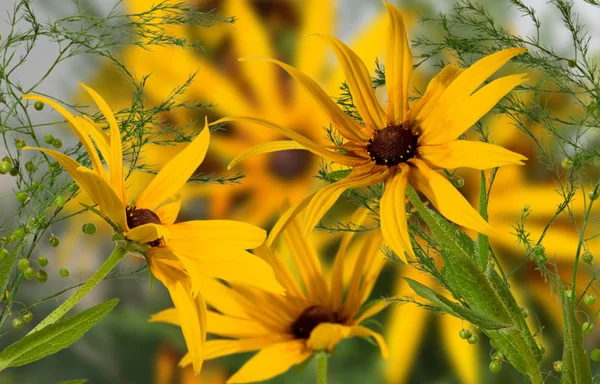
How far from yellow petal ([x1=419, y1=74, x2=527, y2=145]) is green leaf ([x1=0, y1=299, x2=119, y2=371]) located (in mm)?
147

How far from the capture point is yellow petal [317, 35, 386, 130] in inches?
13.0

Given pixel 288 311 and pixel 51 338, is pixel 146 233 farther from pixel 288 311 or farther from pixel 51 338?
pixel 288 311

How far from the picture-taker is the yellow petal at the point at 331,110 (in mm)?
325

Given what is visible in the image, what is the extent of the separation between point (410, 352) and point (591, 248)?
17cm

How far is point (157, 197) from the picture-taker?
376 mm

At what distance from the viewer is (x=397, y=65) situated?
33 centimetres

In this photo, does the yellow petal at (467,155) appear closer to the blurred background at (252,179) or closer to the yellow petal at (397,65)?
the yellow petal at (397,65)

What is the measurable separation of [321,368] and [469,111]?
19 centimetres

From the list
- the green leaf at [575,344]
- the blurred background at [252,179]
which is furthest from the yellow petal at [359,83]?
the blurred background at [252,179]

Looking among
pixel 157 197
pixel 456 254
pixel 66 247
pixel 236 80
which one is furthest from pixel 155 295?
pixel 456 254

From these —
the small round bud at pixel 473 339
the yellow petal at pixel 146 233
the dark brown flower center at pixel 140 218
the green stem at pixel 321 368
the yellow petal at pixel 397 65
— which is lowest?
the green stem at pixel 321 368

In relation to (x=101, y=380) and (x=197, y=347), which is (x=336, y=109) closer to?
(x=197, y=347)

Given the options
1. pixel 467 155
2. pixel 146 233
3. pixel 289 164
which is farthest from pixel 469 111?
pixel 289 164

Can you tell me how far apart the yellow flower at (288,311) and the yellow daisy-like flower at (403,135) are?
14 centimetres
